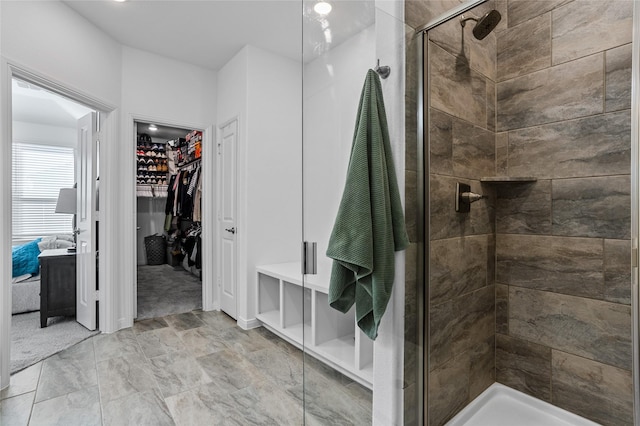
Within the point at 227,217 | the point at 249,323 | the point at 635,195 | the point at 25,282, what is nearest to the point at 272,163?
the point at 227,217

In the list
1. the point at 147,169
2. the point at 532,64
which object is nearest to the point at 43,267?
the point at 147,169

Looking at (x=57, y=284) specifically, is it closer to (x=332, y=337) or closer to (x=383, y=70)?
(x=332, y=337)

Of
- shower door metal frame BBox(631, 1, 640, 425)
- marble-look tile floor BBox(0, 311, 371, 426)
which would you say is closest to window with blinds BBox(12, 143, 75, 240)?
marble-look tile floor BBox(0, 311, 371, 426)

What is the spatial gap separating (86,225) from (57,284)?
0.68 metres

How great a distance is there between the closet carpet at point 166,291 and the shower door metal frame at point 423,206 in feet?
9.78

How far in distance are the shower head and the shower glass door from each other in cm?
60

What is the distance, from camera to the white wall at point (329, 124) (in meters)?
1.31

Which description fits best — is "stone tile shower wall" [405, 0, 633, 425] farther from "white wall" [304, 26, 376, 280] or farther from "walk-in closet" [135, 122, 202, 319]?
"walk-in closet" [135, 122, 202, 319]

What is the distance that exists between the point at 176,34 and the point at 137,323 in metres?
2.86

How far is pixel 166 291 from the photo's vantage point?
4.40 m

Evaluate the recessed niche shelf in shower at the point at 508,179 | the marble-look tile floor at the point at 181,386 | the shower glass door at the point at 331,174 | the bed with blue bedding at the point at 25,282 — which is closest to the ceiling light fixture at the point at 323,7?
the shower glass door at the point at 331,174

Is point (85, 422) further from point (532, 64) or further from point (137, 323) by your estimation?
point (532, 64)

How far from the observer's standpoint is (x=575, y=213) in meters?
1.64

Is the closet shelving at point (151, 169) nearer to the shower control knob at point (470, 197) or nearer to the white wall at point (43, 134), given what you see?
the white wall at point (43, 134)
